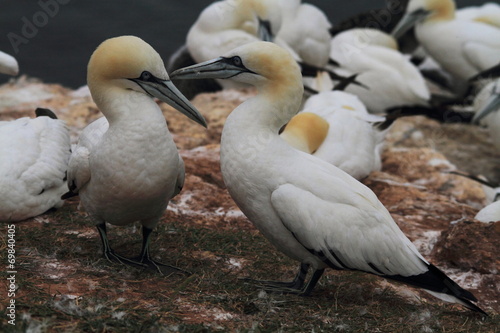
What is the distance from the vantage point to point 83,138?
445 cm

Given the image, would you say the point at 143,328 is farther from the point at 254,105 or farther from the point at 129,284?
the point at 254,105

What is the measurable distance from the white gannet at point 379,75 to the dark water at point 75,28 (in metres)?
3.83

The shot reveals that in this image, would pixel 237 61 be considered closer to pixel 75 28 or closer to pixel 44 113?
pixel 44 113

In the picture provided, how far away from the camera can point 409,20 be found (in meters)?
11.1

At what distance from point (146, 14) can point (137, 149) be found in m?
9.84

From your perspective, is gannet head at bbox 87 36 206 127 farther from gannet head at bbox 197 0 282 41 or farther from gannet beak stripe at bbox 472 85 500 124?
gannet beak stripe at bbox 472 85 500 124

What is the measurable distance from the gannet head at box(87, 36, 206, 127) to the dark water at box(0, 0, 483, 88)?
814 centimetres

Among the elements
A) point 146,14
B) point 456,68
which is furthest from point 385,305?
point 146,14

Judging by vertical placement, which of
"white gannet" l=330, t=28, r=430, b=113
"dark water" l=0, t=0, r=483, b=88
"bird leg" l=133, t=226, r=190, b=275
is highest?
"bird leg" l=133, t=226, r=190, b=275

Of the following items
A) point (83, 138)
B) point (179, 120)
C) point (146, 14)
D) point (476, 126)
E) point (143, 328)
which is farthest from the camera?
point (146, 14)

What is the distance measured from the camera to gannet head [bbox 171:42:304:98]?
4062 millimetres

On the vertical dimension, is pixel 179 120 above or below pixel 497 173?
above

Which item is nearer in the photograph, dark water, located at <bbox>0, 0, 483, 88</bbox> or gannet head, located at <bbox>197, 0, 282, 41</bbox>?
gannet head, located at <bbox>197, 0, 282, 41</bbox>

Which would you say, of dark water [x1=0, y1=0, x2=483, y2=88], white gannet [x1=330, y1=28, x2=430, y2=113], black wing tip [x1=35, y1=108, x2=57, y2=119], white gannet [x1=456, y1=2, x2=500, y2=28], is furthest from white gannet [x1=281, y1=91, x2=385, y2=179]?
dark water [x1=0, y1=0, x2=483, y2=88]
